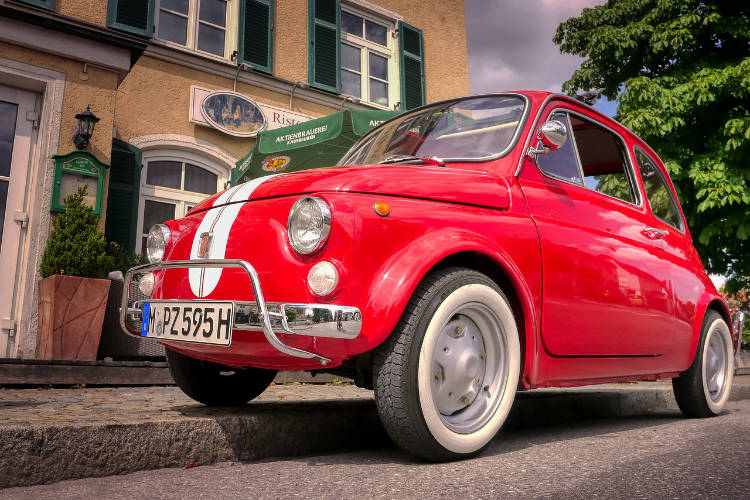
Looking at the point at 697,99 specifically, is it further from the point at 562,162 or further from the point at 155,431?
the point at 155,431

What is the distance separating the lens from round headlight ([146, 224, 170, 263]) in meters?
2.84

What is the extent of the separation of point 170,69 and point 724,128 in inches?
357

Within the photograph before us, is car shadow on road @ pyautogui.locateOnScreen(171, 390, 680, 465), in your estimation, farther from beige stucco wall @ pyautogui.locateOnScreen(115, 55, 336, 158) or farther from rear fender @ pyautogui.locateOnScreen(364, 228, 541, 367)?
beige stucco wall @ pyautogui.locateOnScreen(115, 55, 336, 158)

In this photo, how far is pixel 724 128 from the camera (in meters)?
10.7

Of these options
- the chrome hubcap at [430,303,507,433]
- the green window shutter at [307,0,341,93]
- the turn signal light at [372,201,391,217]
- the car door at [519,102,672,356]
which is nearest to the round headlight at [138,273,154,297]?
the turn signal light at [372,201,391,217]

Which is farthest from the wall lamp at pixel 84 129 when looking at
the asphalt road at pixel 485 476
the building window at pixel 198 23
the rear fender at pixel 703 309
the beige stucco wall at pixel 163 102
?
the rear fender at pixel 703 309

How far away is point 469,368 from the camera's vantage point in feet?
8.09

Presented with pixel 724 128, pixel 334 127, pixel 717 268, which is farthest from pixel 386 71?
pixel 717 268

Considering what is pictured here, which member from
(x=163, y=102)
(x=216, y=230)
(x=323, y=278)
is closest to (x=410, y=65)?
(x=163, y=102)

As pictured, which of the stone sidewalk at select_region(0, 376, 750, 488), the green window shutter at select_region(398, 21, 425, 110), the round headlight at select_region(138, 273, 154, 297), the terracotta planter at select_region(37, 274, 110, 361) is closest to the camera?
the stone sidewalk at select_region(0, 376, 750, 488)

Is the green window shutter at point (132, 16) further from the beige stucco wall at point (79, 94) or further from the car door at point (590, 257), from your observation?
the car door at point (590, 257)

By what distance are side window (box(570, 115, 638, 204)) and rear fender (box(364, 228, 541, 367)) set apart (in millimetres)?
1234

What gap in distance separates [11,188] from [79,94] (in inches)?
46.9

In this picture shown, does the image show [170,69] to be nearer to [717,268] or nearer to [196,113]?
[196,113]
